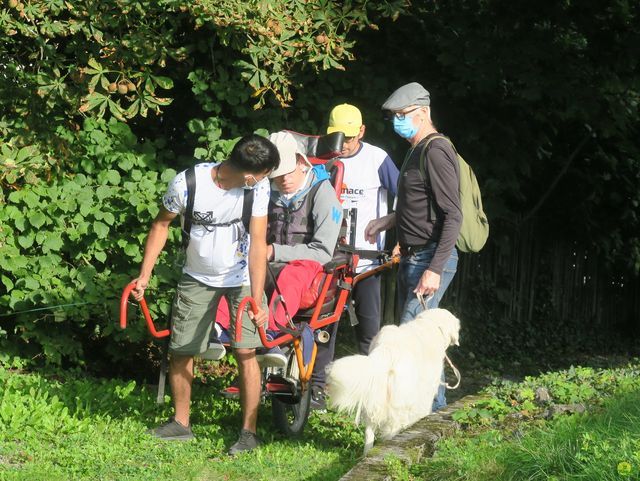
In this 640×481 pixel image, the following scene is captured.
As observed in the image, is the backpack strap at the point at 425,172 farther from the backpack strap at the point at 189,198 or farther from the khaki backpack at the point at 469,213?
the backpack strap at the point at 189,198

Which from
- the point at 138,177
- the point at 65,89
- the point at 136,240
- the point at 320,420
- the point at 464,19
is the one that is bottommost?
the point at 320,420

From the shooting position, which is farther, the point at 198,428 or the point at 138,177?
the point at 138,177

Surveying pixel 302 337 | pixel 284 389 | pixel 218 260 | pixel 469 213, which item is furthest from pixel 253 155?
pixel 284 389

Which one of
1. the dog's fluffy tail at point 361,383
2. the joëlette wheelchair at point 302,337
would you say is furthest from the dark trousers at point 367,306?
the dog's fluffy tail at point 361,383

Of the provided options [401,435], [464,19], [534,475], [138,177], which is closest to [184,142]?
[138,177]

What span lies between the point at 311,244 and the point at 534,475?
8.63ft

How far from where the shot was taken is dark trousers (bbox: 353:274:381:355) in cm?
738

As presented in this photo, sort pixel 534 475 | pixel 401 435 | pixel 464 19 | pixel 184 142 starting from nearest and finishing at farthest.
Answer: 1. pixel 534 475
2. pixel 401 435
3. pixel 184 142
4. pixel 464 19

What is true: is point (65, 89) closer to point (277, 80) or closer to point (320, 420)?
point (277, 80)

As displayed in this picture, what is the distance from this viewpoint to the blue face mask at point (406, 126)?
6.23m

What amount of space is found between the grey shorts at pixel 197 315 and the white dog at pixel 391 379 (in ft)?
3.10

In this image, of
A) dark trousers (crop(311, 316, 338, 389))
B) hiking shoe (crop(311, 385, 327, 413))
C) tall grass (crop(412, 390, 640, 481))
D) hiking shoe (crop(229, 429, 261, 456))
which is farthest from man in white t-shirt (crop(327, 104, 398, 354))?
tall grass (crop(412, 390, 640, 481))

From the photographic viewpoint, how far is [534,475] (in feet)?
13.8

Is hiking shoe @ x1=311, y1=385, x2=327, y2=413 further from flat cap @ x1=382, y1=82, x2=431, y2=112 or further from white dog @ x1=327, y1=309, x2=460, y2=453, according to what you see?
flat cap @ x1=382, y1=82, x2=431, y2=112
